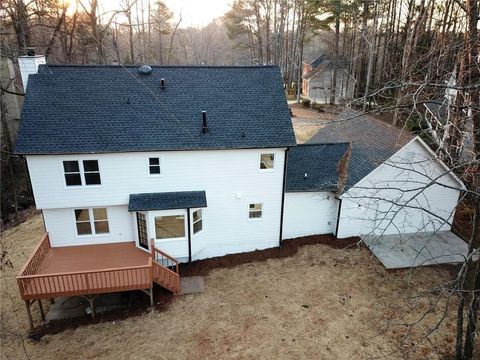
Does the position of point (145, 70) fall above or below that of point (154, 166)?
above

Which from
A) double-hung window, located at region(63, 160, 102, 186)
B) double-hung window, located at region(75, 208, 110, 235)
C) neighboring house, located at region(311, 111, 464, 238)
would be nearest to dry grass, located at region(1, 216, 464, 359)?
neighboring house, located at region(311, 111, 464, 238)

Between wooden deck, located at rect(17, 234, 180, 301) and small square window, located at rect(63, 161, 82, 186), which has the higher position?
small square window, located at rect(63, 161, 82, 186)

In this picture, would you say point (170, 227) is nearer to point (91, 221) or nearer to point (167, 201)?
point (167, 201)

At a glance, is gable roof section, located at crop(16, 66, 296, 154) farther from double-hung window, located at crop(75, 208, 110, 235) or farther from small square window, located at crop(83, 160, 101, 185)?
double-hung window, located at crop(75, 208, 110, 235)

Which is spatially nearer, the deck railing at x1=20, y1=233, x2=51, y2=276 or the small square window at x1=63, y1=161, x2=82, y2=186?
the deck railing at x1=20, y1=233, x2=51, y2=276

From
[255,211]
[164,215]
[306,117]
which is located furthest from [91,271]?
[306,117]

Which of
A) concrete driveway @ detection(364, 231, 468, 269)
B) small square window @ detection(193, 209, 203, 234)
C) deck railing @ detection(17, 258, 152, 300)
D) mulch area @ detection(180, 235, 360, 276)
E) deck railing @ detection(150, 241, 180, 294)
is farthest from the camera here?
mulch area @ detection(180, 235, 360, 276)

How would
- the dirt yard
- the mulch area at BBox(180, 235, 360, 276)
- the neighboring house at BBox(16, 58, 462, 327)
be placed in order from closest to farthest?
1. the neighboring house at BBox(16, 58, 462, 327)
2. the mulch area at BBox(180, 235, 360, 276)
3. the dirt yard
